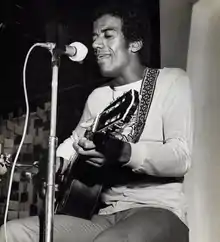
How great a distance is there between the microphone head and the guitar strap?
0.49 ft

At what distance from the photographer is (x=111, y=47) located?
134 centimetres

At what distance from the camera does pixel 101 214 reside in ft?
4.24

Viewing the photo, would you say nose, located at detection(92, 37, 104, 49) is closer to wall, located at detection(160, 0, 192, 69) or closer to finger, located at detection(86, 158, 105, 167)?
wall, located at detection(160, 0, 192, 69)

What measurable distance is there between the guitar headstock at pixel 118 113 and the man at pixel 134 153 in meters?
0.02

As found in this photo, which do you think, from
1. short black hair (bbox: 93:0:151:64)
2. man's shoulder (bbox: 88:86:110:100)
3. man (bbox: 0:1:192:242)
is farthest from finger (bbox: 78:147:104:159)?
short black hair (bbox: 93:0:151:64)

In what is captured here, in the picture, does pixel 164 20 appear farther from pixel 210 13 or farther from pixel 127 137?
pixel 127 137

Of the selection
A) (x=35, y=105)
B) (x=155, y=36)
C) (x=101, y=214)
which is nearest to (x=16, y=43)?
(x=35, y=105)

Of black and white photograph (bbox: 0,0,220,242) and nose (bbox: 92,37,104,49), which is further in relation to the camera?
nose (bbox: 92,37,104,49)

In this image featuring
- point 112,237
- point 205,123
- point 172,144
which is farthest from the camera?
point 205,123

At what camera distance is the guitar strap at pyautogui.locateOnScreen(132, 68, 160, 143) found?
1.29 m

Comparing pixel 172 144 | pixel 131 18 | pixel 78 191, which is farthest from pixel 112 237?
pixel 131 18

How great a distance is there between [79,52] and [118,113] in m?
0.15

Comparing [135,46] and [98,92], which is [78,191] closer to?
[98,92]

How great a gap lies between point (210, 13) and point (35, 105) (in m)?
0.50
